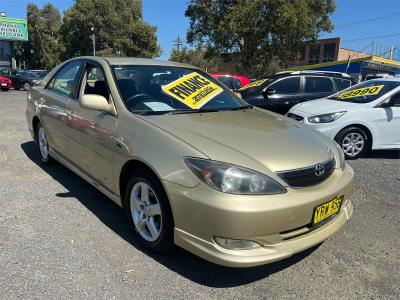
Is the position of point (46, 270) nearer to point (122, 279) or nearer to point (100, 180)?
point (122, 279)

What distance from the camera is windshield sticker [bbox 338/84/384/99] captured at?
6.92 metres

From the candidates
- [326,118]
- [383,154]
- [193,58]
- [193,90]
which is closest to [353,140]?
[326,118]

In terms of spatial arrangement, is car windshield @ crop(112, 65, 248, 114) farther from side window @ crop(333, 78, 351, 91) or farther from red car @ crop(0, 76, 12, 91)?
red car @ crop(0, 76, 12, 91)

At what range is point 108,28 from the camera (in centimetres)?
3912

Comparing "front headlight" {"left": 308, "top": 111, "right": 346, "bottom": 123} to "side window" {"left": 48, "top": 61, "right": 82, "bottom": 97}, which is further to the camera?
"front headlight" {"left": 308, "top": 111, "right": 346, "bottom": 123}

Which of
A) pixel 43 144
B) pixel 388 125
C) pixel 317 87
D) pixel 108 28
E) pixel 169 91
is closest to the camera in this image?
pixel 169 91

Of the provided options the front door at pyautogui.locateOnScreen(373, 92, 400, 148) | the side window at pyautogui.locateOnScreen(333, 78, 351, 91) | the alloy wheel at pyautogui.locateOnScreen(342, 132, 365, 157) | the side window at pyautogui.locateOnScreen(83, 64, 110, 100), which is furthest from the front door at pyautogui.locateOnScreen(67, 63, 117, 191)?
the side window at pyautogui.locateOnScreen(333, 78, 351, 91)

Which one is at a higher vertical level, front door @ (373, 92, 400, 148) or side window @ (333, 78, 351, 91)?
side window @ (333, 78, 351, 91)

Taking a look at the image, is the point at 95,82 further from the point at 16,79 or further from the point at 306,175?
the point at 16,79

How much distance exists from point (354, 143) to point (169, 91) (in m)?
4.06

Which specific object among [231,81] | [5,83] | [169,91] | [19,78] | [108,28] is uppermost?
[108,28]

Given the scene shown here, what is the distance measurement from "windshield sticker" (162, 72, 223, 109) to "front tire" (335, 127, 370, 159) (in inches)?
124

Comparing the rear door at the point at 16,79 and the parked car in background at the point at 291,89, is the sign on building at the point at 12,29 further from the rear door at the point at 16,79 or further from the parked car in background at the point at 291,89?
the parked car in background at the point at 291,89

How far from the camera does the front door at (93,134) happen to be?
3.50 meters
